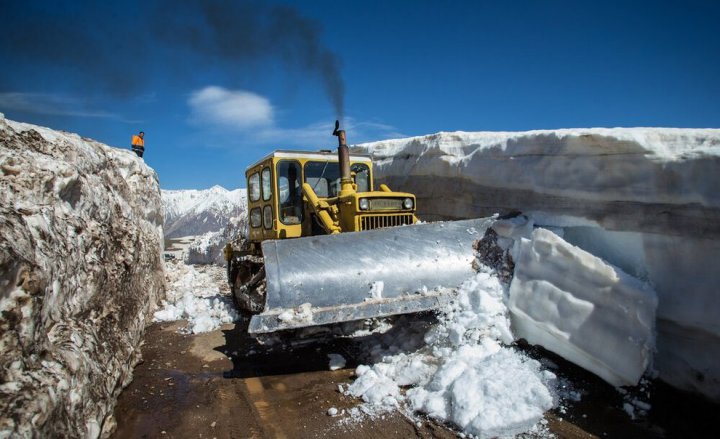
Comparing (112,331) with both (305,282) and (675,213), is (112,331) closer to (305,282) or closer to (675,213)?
(305,282)

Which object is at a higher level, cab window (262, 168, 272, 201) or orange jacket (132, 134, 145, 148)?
orange jacket (132, 134, 145, 148)

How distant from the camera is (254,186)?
20.3 feet

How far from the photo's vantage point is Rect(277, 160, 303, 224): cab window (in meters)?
5.33

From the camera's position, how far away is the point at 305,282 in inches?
136

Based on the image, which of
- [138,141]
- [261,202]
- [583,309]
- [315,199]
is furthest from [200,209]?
[583,309]

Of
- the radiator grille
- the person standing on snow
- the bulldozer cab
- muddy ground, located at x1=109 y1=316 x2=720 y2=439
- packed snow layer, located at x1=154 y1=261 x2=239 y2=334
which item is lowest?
packed snow layer, located at x1=154 y1=261 x2=239 y2=334

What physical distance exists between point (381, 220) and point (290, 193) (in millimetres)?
1425

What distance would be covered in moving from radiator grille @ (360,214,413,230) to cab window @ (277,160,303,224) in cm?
119

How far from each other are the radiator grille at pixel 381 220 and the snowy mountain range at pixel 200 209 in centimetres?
3021

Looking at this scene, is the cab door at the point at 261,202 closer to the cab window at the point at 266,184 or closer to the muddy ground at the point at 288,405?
the cab window at the point at 266,184

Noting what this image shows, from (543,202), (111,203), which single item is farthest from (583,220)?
(111,203)

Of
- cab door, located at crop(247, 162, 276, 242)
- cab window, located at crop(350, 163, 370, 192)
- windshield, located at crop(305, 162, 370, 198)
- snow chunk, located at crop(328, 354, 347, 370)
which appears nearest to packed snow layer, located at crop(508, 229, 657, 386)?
snow chunk, located at crop(328, 354, 347, 370)

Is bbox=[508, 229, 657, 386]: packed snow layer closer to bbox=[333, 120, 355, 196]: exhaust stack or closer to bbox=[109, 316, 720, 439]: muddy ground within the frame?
bbox=[109, 316, 720, 439]: muddy ground

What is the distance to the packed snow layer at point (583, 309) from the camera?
265 centimetres
